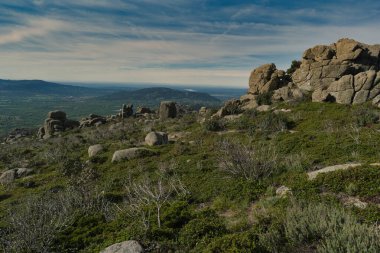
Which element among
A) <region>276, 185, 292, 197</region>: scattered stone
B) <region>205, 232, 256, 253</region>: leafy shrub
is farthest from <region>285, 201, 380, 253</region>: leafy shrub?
<region>276, 185, 292, 197</region>: scattered stone

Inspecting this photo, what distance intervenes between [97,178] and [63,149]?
17513 millimetres

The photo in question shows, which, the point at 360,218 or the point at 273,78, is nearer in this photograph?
the point at 360,218

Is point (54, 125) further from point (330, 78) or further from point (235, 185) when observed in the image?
point (235, 185)

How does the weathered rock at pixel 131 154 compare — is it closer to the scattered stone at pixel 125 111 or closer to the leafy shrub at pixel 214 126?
the leafy shrub at pixel 214 126

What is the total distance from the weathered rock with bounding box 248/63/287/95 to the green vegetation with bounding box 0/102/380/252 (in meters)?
16.5

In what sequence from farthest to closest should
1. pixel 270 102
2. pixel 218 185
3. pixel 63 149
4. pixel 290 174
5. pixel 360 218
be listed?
1. pixel 270 102
2. pixel 63 149
3. pixel 218 185
4. pixel 290 174
5. pixel 360 218

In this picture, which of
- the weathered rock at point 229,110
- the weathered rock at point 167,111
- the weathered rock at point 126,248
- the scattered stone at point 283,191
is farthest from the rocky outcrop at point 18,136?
the weathered rock at point 126,248

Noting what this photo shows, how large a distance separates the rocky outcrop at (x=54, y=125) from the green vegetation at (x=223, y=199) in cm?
3644

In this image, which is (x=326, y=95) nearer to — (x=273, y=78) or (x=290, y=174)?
(x=273, y=78)

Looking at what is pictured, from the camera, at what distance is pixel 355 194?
11148mm

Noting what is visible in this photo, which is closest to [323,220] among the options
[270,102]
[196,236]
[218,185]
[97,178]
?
[196,236]

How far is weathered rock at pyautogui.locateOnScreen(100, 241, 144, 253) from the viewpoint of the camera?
8080mm

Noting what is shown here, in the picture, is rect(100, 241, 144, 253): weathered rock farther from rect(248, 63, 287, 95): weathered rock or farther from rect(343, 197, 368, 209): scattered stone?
rect(248, 63, 287, 95): weathered rock

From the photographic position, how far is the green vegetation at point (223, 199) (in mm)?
8258
